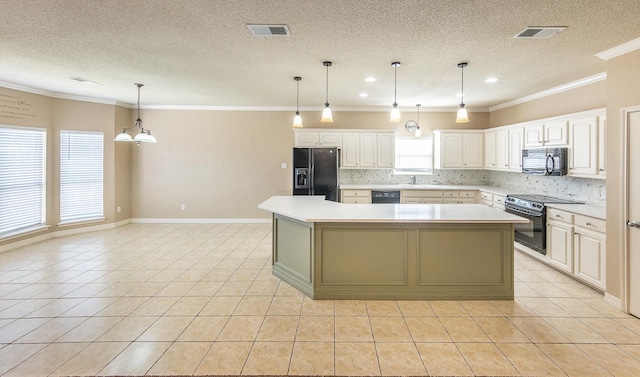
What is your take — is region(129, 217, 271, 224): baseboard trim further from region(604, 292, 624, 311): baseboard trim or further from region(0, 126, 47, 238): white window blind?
region(604, 292, 624, 311): baseboard trim

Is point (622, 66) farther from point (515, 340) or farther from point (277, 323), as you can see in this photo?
point (277, 323)

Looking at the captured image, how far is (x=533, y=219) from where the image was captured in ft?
14.3

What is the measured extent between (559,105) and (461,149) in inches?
72.4

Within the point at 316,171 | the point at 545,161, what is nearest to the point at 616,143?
the point at 545,161

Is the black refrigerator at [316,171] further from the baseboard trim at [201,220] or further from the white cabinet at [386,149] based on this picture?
the baseboard trim at [201,220]

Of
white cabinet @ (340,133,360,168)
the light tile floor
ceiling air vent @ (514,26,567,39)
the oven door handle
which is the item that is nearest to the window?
white cabinet @ (340,133,360,168)

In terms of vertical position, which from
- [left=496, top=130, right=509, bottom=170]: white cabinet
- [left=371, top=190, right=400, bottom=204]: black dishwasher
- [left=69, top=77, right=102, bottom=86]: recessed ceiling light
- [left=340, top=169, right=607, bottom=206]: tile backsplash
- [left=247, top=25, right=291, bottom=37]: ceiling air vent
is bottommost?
[left=371, top=190, right=400, bottom=204]: black dishwasher

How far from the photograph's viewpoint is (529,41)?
123 inches

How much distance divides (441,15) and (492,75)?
86.0 inches

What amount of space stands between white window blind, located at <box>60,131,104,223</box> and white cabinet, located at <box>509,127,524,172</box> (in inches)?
301

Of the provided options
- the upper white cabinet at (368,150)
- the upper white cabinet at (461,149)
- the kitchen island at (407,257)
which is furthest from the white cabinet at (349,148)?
the kitchen island at (407,257)

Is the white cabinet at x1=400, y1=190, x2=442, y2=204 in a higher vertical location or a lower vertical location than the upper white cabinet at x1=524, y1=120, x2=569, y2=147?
lower

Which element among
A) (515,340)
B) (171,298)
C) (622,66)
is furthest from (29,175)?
(622,66)

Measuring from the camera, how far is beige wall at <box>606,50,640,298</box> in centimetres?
302
